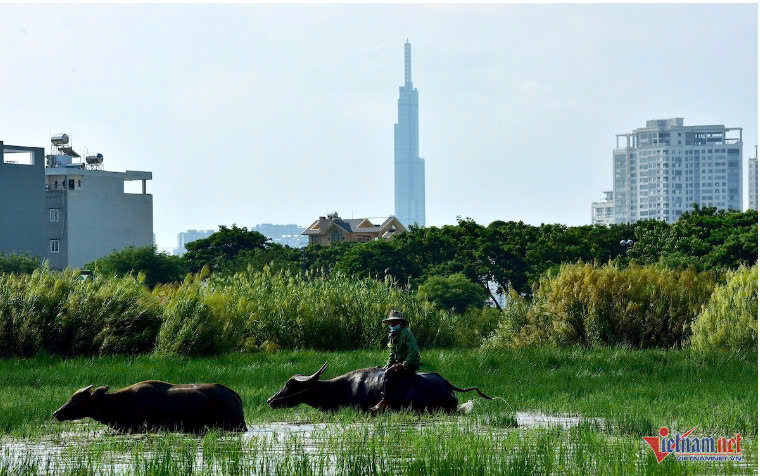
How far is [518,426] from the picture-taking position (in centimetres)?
1229

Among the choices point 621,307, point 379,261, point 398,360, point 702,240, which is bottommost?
point 398,360

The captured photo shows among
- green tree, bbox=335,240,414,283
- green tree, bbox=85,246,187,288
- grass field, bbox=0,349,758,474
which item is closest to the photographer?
grass field, bbox=0,349,758,474

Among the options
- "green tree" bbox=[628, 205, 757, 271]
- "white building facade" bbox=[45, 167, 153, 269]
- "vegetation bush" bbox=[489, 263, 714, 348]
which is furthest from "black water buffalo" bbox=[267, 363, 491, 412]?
"white building facade" bbox=[45, 167, 153, 269]

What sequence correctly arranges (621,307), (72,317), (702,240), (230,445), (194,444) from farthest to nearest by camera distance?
(702,240), (621,307), (72,317), (194,444), (230,445)

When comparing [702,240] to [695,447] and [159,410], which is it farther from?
[159,410]

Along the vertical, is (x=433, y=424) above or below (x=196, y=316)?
below

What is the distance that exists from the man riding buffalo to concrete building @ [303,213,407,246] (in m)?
115

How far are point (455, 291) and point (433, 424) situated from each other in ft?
167

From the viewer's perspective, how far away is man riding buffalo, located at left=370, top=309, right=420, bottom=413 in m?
13.3

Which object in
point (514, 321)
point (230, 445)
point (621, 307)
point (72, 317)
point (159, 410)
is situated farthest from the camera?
point (514, 321)

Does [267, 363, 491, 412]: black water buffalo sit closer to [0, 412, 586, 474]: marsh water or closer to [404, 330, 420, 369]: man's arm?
[404, 330, 420, 369]: man's arm

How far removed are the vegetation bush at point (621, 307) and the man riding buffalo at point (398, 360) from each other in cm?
1130

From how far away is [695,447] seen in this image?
1080 cm

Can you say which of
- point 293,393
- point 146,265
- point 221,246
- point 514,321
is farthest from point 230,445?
point 221,246
